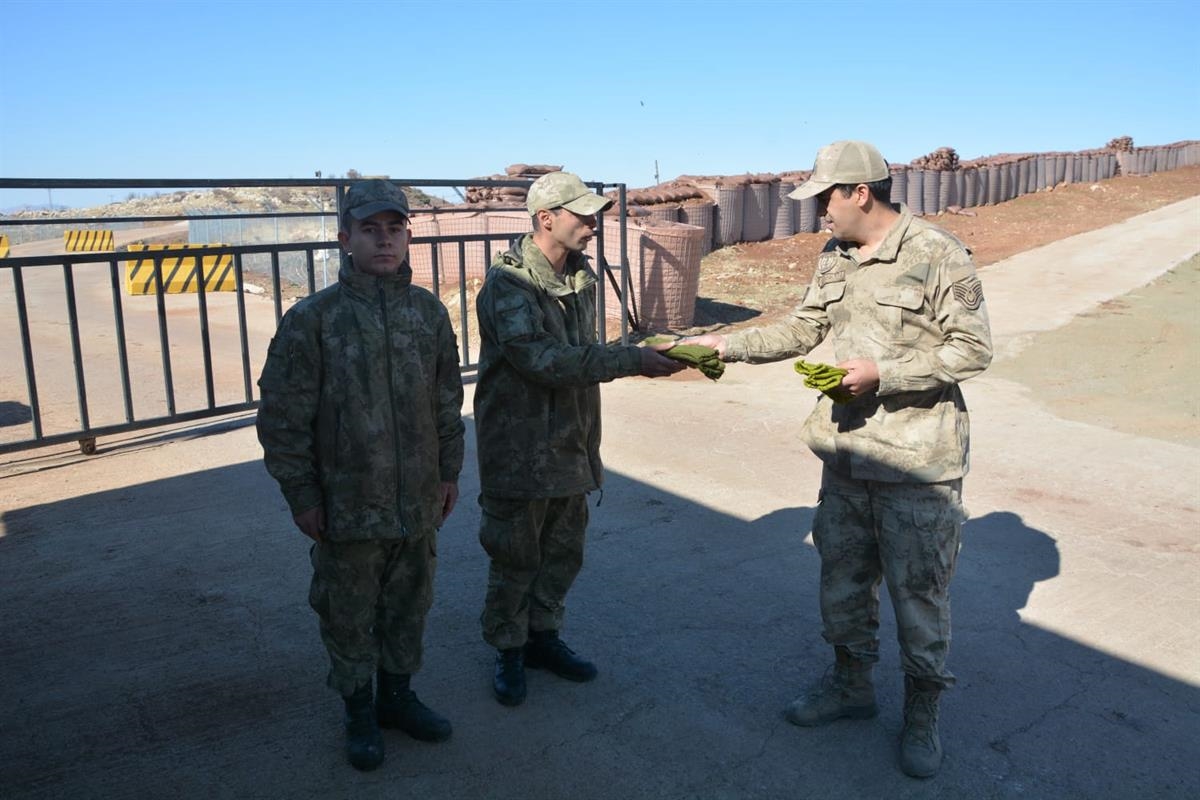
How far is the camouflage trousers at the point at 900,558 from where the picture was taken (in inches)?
121

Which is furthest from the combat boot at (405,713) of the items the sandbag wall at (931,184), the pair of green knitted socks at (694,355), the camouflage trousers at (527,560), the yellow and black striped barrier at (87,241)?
the yellow and black striped barrier at (87,241)

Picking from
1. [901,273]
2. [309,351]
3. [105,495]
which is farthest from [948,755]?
[105,495]

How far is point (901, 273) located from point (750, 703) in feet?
5.15

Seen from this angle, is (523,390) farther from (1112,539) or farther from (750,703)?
(1112,539)

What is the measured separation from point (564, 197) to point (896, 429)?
134 centimetres

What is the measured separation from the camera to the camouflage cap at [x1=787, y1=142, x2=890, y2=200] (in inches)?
122

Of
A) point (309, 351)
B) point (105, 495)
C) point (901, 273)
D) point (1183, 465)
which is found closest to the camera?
point (309, 351)

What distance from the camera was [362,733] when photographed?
10.1 feet

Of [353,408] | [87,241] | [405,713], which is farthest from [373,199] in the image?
[87,241]

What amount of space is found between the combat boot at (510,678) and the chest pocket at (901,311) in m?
1.71

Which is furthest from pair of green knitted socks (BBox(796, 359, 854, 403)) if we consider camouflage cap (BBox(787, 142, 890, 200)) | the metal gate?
the metal gate

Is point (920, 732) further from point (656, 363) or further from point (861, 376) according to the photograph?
point (656, 363)

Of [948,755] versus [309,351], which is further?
A: [948,755]

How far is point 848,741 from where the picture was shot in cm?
322
